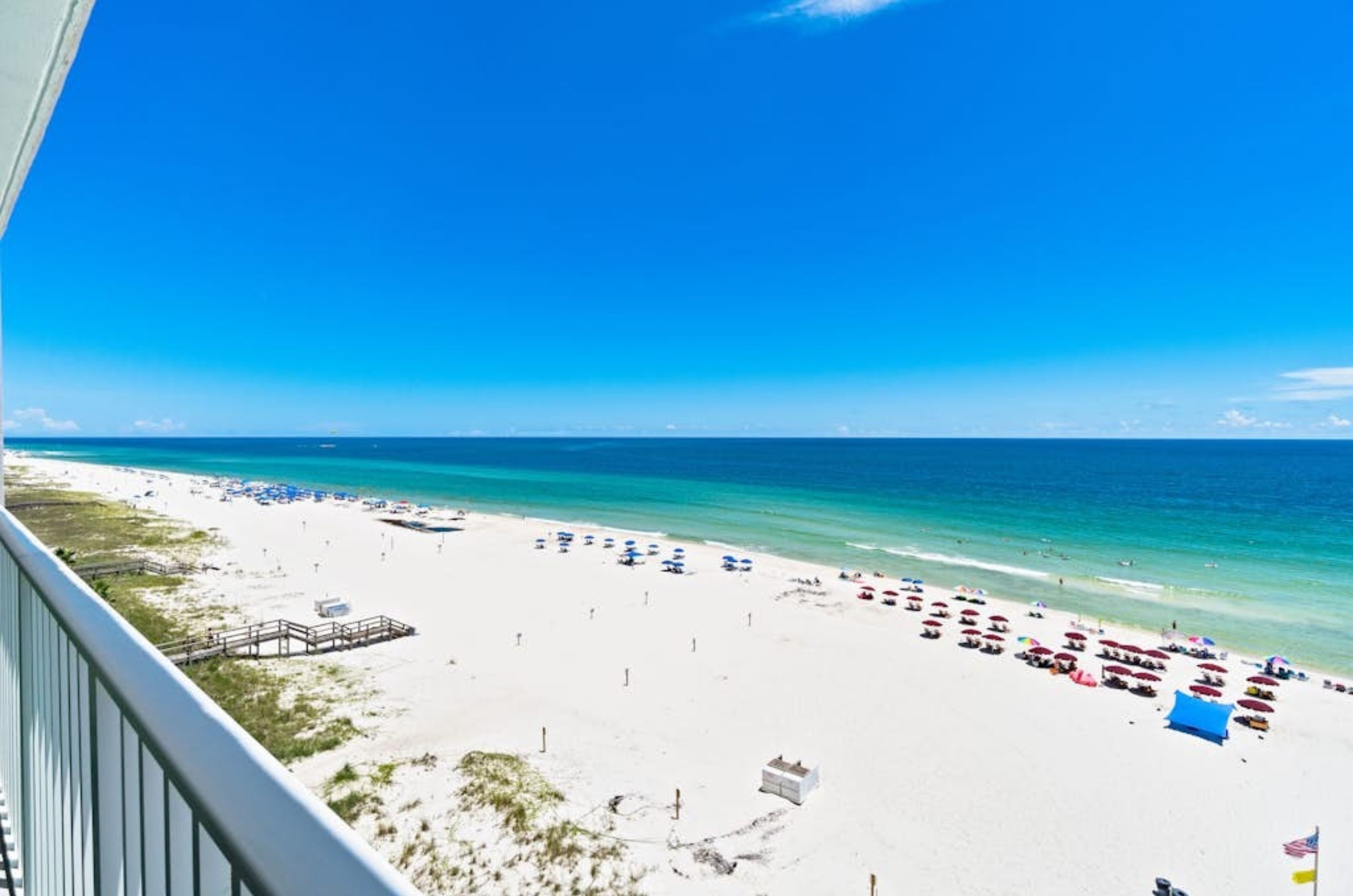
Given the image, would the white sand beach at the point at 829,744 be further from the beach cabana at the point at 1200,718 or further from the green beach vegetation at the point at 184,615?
the green beach vegetation at the point at 184,615

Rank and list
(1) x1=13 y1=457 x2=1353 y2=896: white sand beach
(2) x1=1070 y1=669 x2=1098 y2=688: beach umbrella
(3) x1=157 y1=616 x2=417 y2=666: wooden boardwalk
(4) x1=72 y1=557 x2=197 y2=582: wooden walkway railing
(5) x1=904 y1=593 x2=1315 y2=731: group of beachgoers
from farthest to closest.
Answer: (4) x1=72 y1=557 x2=197 y2=582: wooden walkway railing
(2) x1=1070 y1=669 x2=1098 y2=688: beach umbrella
(5) x1=904 y1=593 x2=1315 y2=731: group of beachgoers
(3) x1=157 y1=616 x2=417 y2=666: wooden boardwalk
(1) x1=13 y1=457 x2=1353 y2=896: white sand beach

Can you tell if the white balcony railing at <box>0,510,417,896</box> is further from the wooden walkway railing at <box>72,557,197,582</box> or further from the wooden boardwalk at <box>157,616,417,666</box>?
the wooden walkway railing at <box>72,557,197,582</box>

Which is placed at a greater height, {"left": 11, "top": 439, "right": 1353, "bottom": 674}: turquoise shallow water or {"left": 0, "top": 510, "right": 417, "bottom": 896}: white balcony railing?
{"left": 0, "top": 510, "right": 417, "bottom": 896}: white balcony railing

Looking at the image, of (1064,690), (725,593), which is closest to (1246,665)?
(1064,690)

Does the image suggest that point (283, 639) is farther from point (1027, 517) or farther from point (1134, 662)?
point (1027, 517)

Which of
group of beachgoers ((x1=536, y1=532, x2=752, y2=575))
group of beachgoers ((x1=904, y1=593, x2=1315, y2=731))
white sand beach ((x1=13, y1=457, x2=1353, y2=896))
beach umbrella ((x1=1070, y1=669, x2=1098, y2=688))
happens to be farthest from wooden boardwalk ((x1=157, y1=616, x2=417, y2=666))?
beach umbrella ((x1=1070, y1=669, x2=1098, y2=688))

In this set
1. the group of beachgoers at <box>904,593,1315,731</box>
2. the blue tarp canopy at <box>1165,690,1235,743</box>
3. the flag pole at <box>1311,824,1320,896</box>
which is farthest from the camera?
the group of beachgoers at <box>904,593,1315,731</box>

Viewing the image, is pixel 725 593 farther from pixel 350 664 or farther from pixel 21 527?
pixel 21 527

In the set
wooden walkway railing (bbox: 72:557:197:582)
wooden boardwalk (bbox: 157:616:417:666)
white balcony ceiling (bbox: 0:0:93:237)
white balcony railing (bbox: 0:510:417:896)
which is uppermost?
white balcony ceiling (bbox: 0:0:93:237)
